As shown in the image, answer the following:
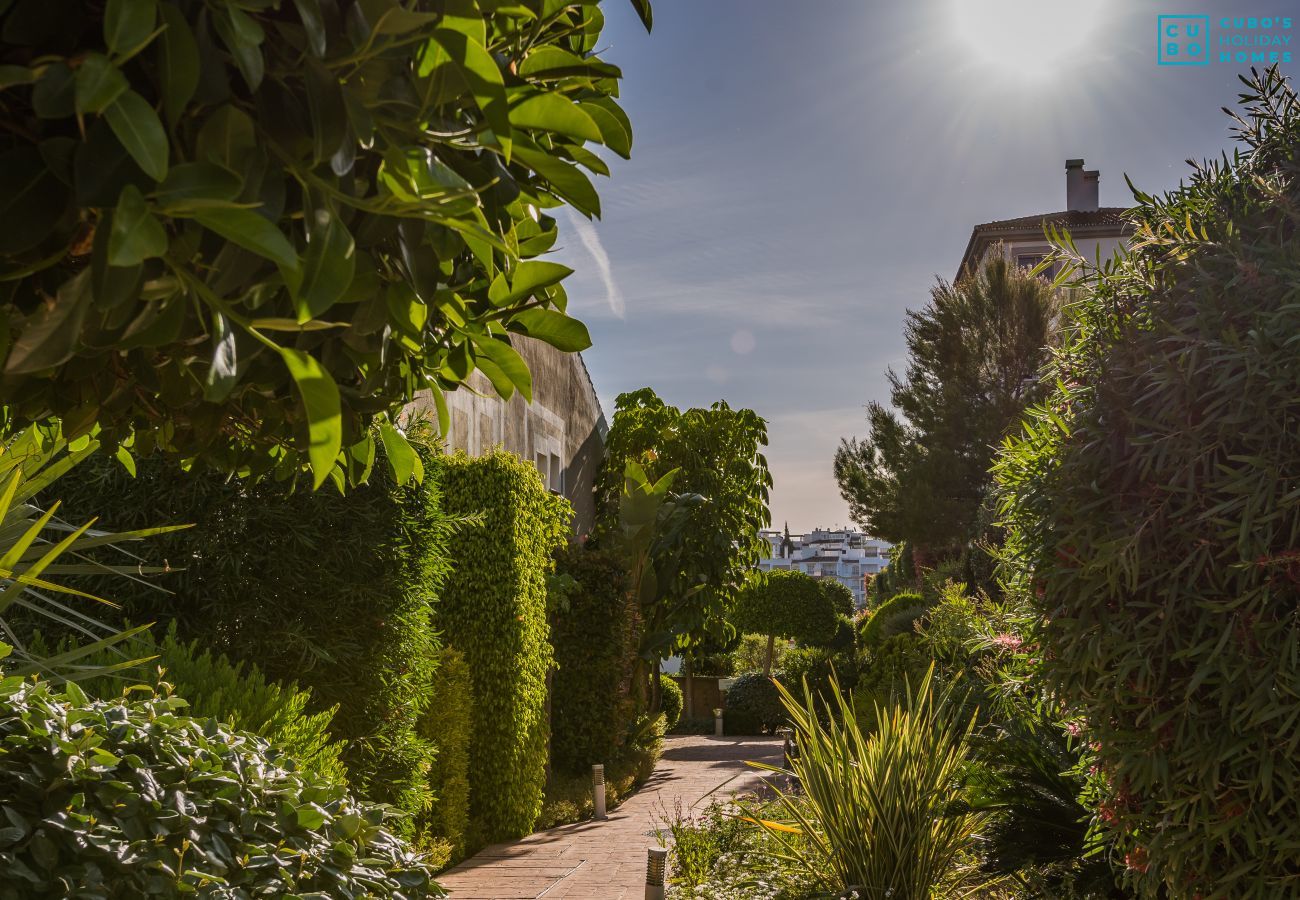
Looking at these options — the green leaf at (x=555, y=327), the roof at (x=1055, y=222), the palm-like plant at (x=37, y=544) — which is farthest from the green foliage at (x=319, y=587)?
the roof at (x=1055, y=222)

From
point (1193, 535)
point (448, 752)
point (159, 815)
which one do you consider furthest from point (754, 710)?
point (159, 815)

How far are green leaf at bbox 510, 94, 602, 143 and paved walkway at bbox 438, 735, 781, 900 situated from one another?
496 centimetres

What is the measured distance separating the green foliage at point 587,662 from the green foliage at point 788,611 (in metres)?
10.5

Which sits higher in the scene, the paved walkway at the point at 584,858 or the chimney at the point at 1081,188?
the chimney at the point at 1081,188

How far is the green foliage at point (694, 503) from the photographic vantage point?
1622 cm

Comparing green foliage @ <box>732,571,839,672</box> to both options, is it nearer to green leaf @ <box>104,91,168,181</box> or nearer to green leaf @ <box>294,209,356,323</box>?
green leaf @ <box>294,209,356,323</box>

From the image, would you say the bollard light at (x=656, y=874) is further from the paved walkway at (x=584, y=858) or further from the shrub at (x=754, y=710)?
the shrub at (x=754, y=710)

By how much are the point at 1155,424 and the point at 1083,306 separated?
76 cm

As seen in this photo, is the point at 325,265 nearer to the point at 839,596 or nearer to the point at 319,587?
the point at 319,587

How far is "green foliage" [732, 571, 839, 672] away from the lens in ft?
73.3

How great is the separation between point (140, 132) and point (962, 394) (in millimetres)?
23002

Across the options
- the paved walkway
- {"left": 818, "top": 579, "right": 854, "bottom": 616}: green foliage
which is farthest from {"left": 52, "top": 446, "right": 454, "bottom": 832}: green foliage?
{"left": 818, "top": 579, "right": 854, "bottom": 616}: green foliage

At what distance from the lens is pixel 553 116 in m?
0.99

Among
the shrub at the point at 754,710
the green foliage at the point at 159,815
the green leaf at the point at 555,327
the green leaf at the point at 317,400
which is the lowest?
the shrub at the point at 754,710
